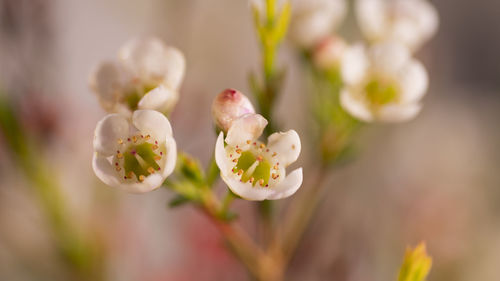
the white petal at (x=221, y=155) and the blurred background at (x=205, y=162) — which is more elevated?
the white petal at (x=221, y=155)

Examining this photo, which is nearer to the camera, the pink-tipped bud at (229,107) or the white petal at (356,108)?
the pink-tipped bud at (229,107)

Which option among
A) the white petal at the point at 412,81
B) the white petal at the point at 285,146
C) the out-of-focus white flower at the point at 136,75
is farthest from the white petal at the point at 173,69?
the white petal at the point at 412,81

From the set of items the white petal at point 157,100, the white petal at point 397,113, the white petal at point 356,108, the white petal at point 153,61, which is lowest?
the white petal at point 157,100

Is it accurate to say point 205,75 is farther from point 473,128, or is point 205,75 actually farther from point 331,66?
point 473,128

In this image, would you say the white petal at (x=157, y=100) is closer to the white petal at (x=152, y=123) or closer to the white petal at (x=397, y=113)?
the white petal at (x=152, y=123)

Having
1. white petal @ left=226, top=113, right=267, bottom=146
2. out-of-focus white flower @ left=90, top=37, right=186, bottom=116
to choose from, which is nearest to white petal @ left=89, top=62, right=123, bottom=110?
out-of-focus white flower @ left=90, top=37, right=186, bottom=116

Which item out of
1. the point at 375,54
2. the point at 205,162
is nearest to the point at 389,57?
the point at 375,54
